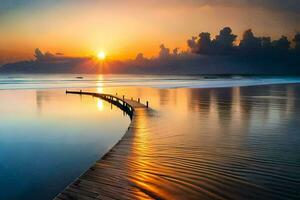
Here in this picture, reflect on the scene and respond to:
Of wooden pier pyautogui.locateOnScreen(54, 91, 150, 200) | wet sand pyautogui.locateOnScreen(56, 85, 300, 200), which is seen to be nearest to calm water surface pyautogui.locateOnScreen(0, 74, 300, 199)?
wet sand pyautogui.locateOnScreen(56, 85, 300, 200)

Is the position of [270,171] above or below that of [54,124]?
above

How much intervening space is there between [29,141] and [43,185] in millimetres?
9349

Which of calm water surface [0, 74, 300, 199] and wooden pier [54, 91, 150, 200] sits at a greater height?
wooden pier [54, 91, 150, 200]

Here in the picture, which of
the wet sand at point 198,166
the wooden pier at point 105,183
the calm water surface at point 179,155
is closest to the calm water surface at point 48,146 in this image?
the calm water surface at point 179,155

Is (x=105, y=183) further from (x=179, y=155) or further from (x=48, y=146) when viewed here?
(x=48, y=146)

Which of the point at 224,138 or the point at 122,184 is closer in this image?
the point at 122,184

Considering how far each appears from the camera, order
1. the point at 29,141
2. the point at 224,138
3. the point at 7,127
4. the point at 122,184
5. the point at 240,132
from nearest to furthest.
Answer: the point at 122,184, the point at 224,138, the point at 240,132, the point at 29,141, the point at 7,127

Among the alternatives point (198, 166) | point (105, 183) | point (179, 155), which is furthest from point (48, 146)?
point (198, 166)

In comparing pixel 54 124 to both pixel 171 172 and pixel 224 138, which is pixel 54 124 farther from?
pixel 171 172

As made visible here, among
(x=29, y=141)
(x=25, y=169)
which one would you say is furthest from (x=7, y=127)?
(x=25, y=169)

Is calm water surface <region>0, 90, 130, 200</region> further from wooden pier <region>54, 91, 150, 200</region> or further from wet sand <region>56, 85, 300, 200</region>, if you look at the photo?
wet sand <region>56, 85, 300, 200</region>

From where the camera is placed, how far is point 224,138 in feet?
45.3

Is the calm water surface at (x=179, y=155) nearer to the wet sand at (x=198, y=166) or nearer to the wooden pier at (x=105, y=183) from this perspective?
the wet sand at (x=198, y=166)

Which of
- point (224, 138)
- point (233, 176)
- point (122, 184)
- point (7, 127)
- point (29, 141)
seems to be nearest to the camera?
point (122, 184)
